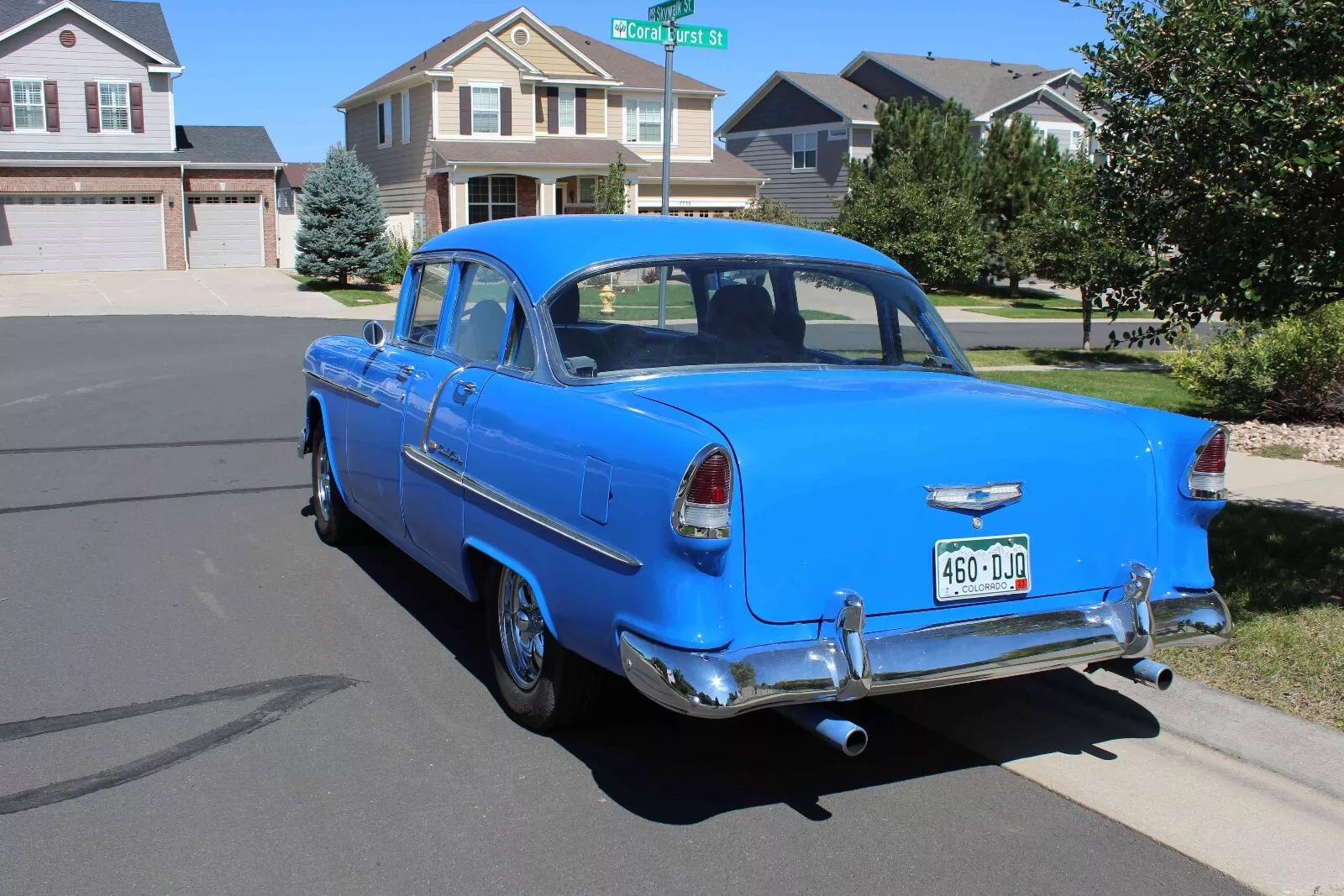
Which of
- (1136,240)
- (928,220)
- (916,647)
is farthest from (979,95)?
(916,647)

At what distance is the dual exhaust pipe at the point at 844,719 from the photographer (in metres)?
3.70

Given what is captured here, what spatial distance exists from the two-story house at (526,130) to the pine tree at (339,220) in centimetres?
421

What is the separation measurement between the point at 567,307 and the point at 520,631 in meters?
1.27

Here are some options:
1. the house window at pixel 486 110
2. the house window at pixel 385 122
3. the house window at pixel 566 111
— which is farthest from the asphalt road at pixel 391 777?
the house window at pixel 385 122

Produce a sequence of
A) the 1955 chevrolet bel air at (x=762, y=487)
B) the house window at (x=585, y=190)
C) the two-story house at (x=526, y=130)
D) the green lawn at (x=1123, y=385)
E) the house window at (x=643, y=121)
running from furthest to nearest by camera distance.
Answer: the house window at (x=643, y=121) < the house window at (x=585, y=190) < the two-story house at (x=526, y=130) < the green lawn at (x=1123, y=385) < the 1955 chevrolet bel air at (x=762, y=487)

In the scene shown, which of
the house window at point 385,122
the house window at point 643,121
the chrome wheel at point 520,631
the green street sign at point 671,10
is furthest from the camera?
the house window at point 643,121

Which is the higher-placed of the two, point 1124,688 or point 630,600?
point 630,600

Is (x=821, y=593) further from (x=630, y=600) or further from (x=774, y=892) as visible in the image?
(x=774, y=892)

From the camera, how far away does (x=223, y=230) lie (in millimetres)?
38125

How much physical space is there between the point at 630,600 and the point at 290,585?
3.43 meters

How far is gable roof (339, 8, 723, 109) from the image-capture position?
37.9m

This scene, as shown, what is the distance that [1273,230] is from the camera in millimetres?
5227

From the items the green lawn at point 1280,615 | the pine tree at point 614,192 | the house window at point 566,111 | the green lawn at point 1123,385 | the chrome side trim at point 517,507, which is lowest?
the green lawn at point 1280,615

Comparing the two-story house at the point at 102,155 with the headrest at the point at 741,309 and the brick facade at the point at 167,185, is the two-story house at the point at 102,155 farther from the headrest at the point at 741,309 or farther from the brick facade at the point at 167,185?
the headrest at the point at 741,309
